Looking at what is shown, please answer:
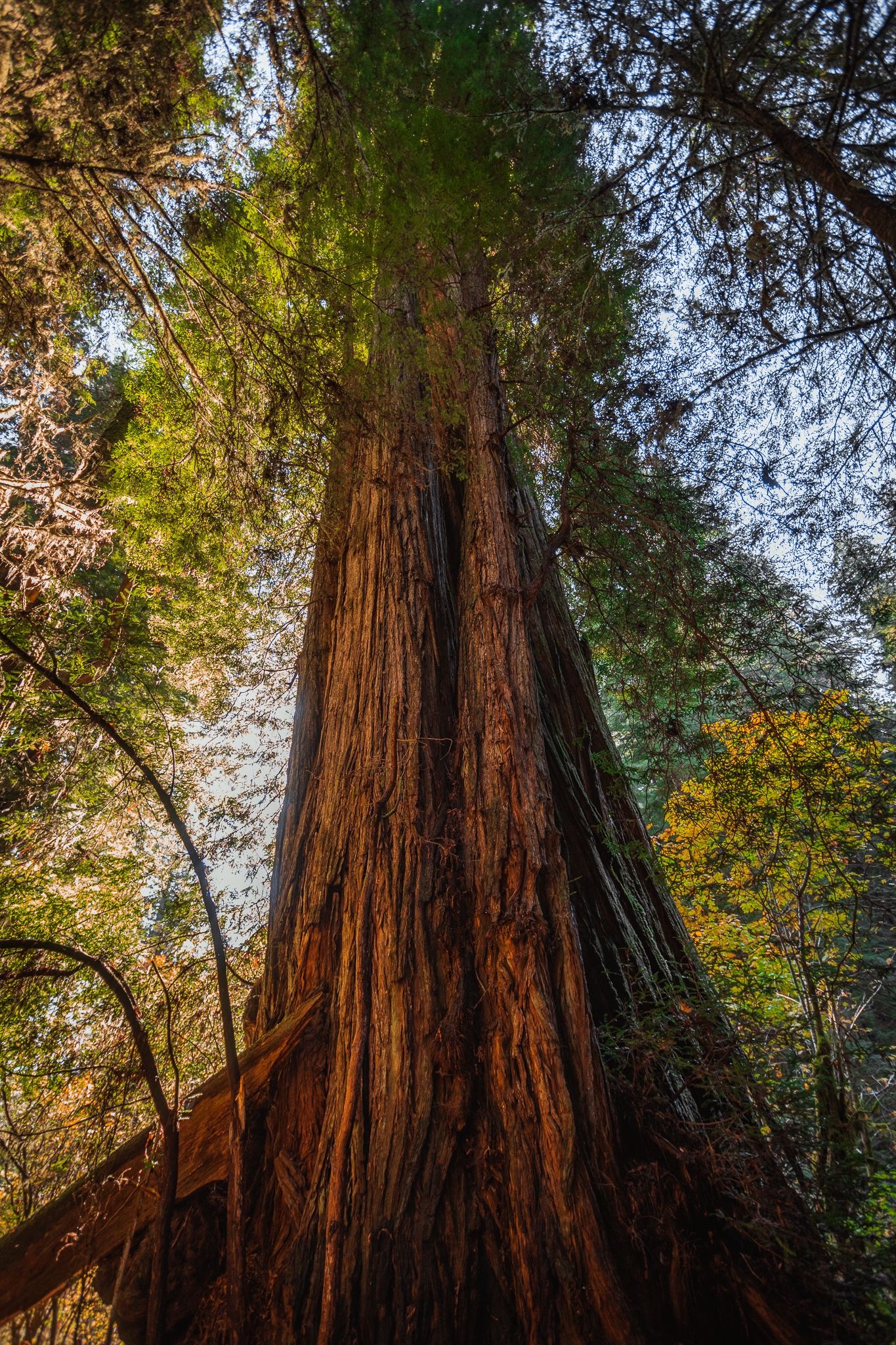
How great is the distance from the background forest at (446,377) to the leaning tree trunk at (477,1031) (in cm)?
32

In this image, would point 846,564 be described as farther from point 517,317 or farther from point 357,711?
point 357,711

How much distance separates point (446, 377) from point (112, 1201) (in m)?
4.70

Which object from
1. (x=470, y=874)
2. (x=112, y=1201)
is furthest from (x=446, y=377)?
(x=112, y=1201)

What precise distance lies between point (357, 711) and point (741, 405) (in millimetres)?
3173

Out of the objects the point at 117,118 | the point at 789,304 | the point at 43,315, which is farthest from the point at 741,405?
the point at 43,315

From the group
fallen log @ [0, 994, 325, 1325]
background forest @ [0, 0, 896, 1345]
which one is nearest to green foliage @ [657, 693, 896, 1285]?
background forest @ [0, 0, 896, 1345]

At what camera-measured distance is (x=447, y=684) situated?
3344mm

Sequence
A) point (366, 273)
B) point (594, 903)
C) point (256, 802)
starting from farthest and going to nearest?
1. point (256, 802)
2. point (366, 273)
3. point (594, 903)

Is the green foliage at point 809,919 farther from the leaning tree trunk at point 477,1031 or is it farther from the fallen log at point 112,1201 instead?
the fallen log at point 112,1201

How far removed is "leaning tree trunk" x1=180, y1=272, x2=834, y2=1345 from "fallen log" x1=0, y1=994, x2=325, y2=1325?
0.63 feet

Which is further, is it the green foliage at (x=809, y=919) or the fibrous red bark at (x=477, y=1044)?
the green foliage at (x=809, y=919)

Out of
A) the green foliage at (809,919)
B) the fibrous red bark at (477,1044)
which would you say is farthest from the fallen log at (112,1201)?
the green foliage at (809,919)

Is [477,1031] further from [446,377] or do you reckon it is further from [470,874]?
[446,377]

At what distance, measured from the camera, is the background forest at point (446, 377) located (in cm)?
226
